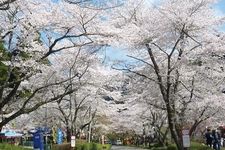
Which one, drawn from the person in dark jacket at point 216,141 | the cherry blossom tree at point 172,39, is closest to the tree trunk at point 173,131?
the cherry blossom tree at point 172,39

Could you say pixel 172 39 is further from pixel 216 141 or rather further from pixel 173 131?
pixel 216 141

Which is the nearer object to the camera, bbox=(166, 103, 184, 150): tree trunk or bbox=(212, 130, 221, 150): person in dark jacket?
bbox=(166, 103, 184, 150): tree trunk

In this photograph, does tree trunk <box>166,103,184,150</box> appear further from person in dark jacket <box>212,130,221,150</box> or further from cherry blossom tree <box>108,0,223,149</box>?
person in dark jacket <box>212,130,221,150</box>

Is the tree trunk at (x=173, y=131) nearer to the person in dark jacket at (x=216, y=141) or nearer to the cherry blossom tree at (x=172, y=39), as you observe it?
the cherry blossom tree at (x=172, y=39)

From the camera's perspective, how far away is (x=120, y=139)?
81125 millimetres

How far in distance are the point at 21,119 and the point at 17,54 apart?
2526 centimetres

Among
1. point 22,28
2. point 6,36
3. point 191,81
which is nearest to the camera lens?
point 22,28

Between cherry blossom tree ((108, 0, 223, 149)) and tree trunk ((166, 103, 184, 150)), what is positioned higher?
cherry blossom tree ((108, 0, 223, 149))

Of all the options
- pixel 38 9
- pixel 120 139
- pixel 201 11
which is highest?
pixel 201 11

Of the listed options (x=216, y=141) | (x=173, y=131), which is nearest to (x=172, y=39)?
(x=173, y=131)

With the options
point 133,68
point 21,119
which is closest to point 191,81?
point 133,68

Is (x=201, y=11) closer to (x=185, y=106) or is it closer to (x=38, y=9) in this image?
(x=185, y=106)

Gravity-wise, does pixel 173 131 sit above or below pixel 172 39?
below

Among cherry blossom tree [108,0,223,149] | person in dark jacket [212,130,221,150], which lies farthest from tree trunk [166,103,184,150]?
person in dark jacket [212,130,221,150]
